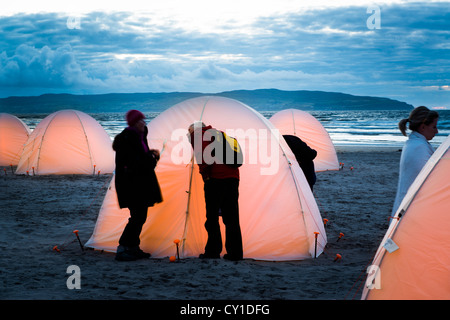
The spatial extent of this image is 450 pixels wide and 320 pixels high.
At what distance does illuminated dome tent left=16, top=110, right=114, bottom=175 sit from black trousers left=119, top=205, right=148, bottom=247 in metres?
9.14

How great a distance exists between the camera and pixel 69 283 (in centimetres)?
500

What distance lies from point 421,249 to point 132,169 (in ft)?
11.6

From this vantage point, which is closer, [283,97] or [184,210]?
[184,210]

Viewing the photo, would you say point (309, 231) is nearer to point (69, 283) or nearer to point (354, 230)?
point (354, 230)

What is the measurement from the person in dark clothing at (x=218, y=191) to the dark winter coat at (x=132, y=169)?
0.68 meters

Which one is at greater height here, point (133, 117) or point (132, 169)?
point (133, 117)

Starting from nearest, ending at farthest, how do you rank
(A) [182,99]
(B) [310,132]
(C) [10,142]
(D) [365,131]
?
(B) [310,132], (C) [10,142], (D) [365,131], (A) [182,99]

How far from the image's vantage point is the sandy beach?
4746 millimetres

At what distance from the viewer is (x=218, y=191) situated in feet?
18.6

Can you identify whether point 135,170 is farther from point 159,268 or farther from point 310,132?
point 310,132

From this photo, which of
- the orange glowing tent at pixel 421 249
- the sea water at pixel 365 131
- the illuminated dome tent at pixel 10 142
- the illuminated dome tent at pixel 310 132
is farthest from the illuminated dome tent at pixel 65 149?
the sea water at pixel 365 131

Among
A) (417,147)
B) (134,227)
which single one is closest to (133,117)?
(134,227)

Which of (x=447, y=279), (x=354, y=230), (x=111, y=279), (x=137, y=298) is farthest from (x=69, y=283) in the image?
(x=354, y=230)
